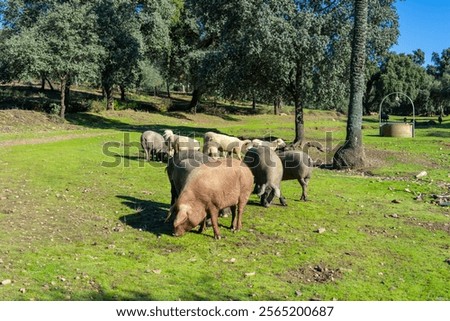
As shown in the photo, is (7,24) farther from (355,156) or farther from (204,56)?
(355,156)

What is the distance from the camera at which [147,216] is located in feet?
40.6

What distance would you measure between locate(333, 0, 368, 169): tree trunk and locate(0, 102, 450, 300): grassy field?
2.64 metres

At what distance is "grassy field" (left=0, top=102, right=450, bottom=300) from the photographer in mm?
8102

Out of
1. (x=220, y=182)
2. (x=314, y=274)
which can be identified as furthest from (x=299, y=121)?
(x=314, y=274)

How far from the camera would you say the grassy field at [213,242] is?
8102 millimetres

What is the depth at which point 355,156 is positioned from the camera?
22844mm

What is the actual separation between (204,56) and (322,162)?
14.7 metres

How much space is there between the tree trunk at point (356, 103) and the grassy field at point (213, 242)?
264 cm

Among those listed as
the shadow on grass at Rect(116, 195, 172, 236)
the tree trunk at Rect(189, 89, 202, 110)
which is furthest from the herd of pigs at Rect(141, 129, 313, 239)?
the tree trunk at Rect(189, 89, 202, 110)

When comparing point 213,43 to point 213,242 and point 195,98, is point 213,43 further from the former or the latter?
point 213,242

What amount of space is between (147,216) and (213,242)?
2666 mm

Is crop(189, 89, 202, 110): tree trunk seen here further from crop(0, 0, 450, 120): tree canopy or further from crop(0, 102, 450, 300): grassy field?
crop(0, 102, 450, 300): grassy field

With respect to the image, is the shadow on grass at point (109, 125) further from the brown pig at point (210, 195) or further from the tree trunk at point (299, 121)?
the brown pig at point (210, 195)

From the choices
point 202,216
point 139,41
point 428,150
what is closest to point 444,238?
point 202,216
